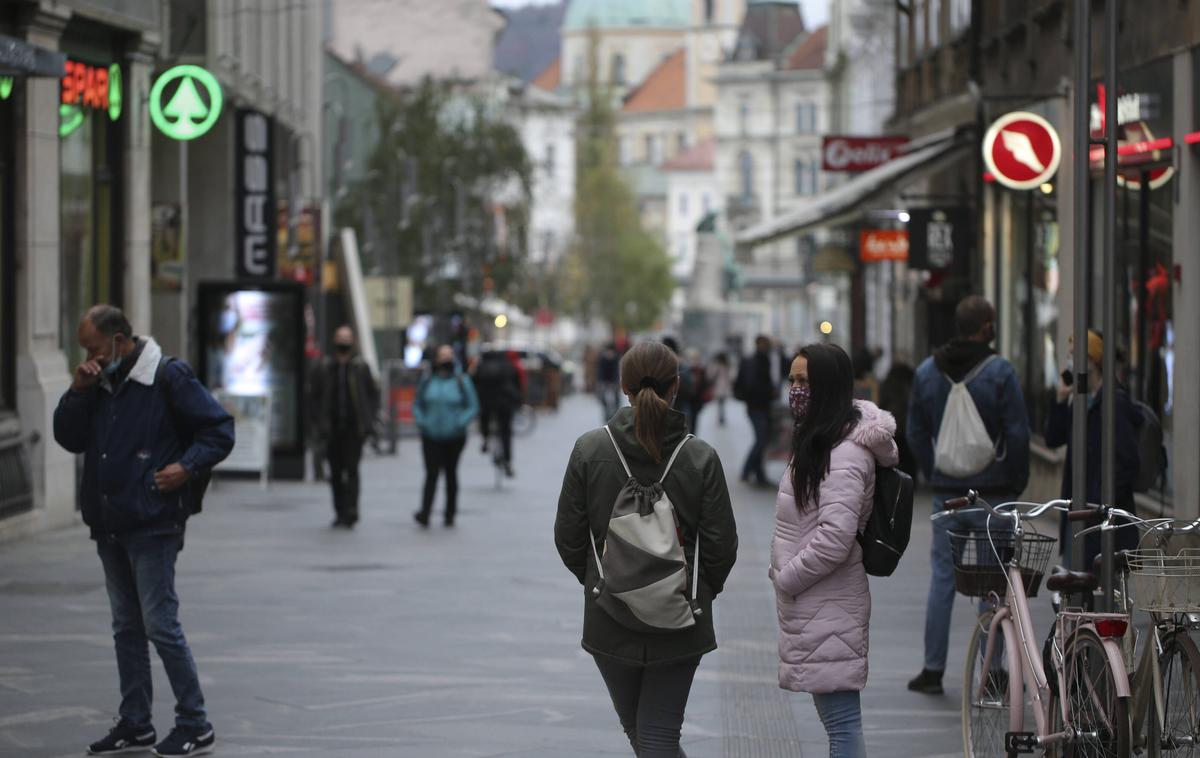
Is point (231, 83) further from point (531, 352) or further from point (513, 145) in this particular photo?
point (531, 352)

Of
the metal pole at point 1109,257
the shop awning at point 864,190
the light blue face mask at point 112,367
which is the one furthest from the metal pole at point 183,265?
the metal pole at point 1109,257

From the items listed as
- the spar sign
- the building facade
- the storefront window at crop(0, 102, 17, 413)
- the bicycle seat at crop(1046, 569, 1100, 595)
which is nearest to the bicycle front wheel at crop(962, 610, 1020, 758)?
the bicycle seat at crop(1046, 569, 1100, 595)

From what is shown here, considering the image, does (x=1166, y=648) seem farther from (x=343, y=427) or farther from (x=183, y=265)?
(x=183, y=265)

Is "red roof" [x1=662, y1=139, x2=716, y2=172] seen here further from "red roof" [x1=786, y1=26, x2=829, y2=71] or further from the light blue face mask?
the light blue face mask

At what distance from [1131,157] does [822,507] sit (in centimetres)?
1035

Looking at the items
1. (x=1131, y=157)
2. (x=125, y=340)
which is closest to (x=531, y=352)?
(x=1131, y=157)

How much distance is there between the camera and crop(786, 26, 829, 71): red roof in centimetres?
13338

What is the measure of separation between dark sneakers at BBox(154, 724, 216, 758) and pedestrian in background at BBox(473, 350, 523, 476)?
16938 millimetres

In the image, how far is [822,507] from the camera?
6.61 meters

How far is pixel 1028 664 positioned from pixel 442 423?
1277 centimetres

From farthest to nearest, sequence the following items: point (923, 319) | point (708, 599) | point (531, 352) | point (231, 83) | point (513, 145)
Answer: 1. point (531, 352)
2. point (513, 145)
3. point (923, 319)
4. point (231, 83)
5. point (708, 599)

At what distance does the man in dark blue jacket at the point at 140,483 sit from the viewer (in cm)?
840

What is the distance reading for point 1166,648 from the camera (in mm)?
6562

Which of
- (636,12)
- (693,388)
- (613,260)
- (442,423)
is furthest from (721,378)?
(636,12)
